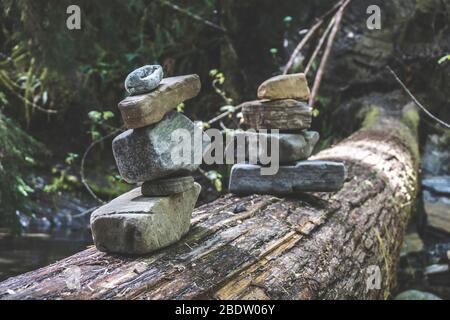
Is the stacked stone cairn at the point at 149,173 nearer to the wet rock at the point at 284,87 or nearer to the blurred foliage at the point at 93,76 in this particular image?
the wet rock at the point at 284,87

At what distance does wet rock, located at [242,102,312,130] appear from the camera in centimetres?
338

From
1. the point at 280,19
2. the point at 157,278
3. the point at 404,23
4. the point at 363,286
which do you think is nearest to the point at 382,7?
the point at 404,23

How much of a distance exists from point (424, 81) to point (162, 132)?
5898 millimetres

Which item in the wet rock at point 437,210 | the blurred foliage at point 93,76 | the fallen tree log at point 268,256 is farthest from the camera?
the blurred foliage at point 93,76

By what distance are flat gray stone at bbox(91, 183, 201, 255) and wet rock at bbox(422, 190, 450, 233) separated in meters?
3.88

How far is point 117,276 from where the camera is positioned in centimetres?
204

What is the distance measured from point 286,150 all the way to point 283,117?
241mm

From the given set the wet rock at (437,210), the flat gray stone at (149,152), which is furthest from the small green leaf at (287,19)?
the flat gray stone at (149,152)

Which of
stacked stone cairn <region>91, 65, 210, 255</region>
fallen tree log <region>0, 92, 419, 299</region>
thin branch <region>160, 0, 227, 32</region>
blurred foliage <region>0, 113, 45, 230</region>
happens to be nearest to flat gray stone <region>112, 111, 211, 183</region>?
stacked stone cairn <region>91, 65, 210, 255</region>

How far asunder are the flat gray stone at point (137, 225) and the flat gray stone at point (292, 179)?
39.1 inches

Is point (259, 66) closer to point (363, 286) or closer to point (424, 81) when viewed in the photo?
point (424, 81)

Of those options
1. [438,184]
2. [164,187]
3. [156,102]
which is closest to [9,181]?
[164,187]

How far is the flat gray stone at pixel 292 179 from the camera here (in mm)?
3330

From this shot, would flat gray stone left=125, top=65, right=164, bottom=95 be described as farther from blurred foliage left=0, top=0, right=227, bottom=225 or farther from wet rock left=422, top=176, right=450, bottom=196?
wet rock left=422, top=176, right=450, bottom=196
